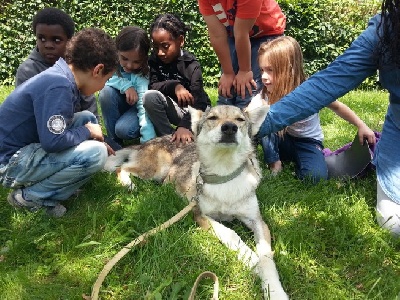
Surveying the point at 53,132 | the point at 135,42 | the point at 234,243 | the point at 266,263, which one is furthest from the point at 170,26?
the point at 266,263

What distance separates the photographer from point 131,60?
438cm

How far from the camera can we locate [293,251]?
2590 millimetres

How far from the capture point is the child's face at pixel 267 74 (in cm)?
376

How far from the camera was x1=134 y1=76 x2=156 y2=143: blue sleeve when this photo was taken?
178 inches

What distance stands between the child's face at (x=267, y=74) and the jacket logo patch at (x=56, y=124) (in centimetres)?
199

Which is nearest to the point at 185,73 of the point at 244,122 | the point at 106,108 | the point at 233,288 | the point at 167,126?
the point at 167,126

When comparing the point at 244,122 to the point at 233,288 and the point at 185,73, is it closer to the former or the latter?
the point at 233,288

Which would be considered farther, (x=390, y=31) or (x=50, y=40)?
(x=50, y=40)

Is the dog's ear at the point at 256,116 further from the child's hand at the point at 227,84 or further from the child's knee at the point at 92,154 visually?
the child's knee at the point at 92,154

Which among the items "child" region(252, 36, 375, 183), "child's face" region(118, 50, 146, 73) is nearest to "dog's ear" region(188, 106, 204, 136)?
"child" region(252, 36, 375, 183)

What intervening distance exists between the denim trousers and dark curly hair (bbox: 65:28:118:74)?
607 millimetres

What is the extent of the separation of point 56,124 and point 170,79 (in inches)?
81.3

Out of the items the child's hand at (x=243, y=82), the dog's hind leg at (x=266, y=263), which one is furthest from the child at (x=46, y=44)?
the dog's hind leg at (x=266, y=263)

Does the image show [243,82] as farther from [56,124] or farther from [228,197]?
[56,124]
